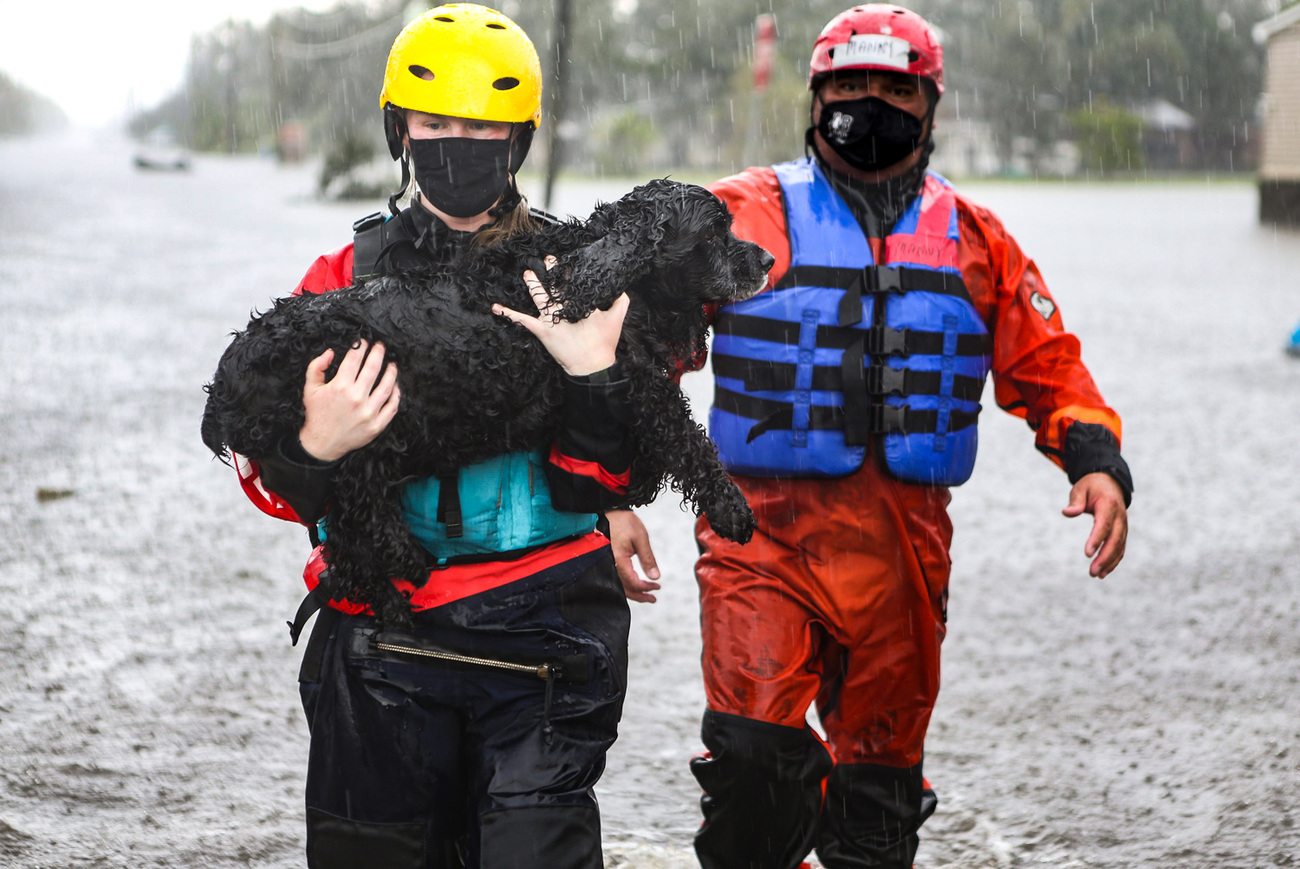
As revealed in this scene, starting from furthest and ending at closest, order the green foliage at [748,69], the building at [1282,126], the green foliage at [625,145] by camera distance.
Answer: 1. the green foliage at [748,69]
2. the green foliage at [625,145]
3. the building at [1282,126]

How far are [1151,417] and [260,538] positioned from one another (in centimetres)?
732

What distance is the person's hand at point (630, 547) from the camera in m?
3.43

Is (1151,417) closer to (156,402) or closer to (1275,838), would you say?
(1275,838)

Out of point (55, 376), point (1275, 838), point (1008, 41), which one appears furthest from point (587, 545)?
point (1008, 41)

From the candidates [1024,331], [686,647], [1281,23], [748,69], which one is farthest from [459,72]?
[748,69]

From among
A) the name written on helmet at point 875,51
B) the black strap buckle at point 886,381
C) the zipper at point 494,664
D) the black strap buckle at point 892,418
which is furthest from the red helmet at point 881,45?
the zipper at point 494,664

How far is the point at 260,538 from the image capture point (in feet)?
26.3

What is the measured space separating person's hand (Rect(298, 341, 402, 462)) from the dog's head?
0.43m

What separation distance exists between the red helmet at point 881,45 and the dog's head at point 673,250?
133 centimetres

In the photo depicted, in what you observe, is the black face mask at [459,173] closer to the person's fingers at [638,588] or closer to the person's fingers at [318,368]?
the person's fingers at [318,368]

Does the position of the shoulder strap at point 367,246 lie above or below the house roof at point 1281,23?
below

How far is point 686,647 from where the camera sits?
21.4 feet

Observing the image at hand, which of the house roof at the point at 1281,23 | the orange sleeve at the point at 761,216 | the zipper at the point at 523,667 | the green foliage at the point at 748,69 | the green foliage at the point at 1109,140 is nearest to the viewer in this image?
the zipper at the point at 523,667

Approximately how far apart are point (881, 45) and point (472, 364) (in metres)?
1.93
